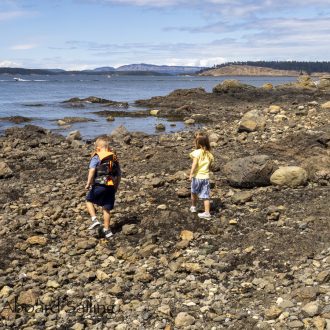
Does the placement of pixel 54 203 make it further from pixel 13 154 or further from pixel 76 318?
pixel 13 154

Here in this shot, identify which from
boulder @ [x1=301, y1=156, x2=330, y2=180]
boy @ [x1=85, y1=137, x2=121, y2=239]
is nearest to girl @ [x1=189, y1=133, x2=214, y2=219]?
boy @ [x1=85, y1=137, x2=121, y2=239]

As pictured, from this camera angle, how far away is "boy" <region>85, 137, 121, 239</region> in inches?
381

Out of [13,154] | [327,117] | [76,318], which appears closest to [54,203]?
[76,318]

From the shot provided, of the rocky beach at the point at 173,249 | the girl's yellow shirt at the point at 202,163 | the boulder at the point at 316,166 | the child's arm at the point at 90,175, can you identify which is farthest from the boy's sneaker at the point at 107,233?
the boulder at the point at 316,166

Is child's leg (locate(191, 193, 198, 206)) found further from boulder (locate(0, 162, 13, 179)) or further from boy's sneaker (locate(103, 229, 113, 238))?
boulder (locate(0, 162, 13, 179))

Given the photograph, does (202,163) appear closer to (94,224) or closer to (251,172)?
(251,172)

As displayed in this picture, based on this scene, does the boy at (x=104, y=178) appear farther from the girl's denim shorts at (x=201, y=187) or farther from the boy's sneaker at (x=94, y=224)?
the girl's denim shorts at (x=201, y=187)

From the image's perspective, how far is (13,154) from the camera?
19.4 meters

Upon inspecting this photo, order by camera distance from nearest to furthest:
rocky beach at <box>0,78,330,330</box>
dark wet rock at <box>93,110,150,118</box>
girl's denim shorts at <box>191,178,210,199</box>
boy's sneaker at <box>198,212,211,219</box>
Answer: rocky beach at <box>0,78,330,330</box>
boy's sneaker at <box>198,212,211,219</box>
girl's denim shorts at <box>191,178,210,199</box>
dark wet rock at <box>93,110,150,118</box>

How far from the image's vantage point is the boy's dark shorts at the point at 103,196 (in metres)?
9.78

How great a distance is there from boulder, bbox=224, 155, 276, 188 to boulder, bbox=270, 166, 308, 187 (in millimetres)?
274

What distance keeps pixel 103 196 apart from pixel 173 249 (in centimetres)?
197

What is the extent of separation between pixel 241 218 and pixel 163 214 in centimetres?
172

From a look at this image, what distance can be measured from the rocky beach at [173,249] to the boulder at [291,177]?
0.03 m
